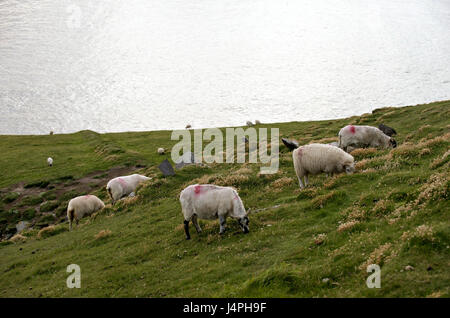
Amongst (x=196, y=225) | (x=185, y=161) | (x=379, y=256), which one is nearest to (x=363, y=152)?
(x=196, y=225)

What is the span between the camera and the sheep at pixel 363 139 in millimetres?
25500

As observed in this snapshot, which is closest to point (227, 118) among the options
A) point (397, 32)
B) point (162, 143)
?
point (162, 143)

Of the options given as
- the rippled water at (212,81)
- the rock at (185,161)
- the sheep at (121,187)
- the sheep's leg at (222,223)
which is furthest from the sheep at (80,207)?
the rippled water at (212,81)

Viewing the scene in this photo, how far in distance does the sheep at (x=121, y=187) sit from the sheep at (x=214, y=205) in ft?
47.7

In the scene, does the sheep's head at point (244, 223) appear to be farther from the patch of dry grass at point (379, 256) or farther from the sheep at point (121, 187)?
the sheep at point (121, 187)

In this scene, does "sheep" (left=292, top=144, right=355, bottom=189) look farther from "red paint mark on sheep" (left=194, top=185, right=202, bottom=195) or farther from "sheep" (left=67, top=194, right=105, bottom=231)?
"sheep" (left=67, top=194, right=105, bottom=231)

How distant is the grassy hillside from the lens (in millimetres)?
9312

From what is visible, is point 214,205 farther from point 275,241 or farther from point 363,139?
point 363,139

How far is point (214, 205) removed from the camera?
1631 centimetres

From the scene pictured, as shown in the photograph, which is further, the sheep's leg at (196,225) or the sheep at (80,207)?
the sheep at (80,207)

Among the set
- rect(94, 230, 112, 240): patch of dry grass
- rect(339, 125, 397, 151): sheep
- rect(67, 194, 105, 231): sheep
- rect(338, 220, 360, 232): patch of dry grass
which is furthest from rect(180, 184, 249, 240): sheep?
rect(67, 194, 105, 231): sheep

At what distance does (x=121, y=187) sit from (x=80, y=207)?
3832 millimetres

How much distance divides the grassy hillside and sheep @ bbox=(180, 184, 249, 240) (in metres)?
0.73
